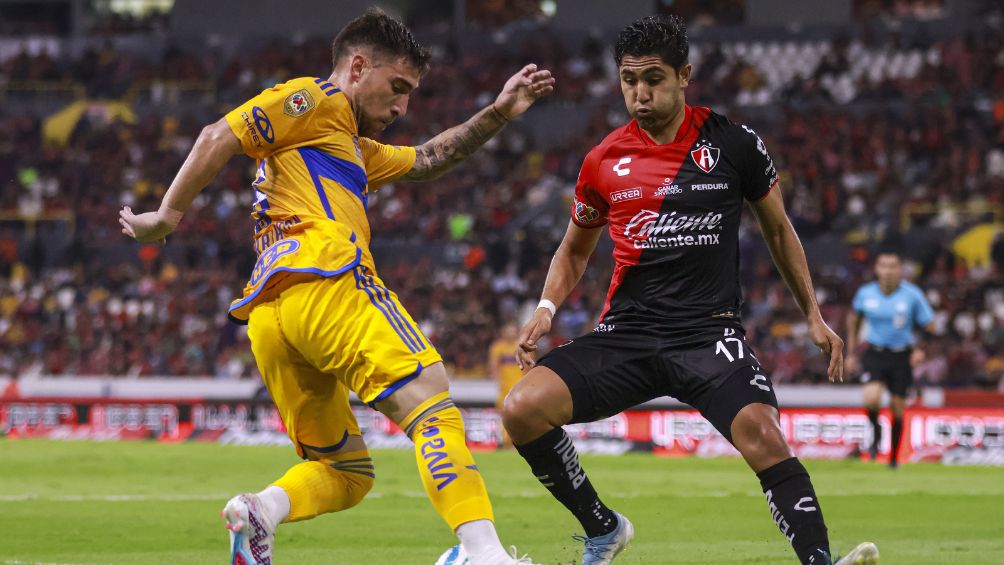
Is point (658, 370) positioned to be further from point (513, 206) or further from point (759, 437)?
point (513, 206)

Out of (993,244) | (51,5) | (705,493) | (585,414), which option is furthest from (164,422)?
(51,5)

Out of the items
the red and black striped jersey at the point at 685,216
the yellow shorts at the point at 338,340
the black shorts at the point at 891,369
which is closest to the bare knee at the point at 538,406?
the red and black striped jersey at the point at 685,216

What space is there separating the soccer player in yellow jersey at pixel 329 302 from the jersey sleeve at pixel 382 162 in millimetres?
133

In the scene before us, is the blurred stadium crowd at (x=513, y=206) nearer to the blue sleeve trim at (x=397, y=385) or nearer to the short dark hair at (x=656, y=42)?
the short dark hair at (x=656, y=42)

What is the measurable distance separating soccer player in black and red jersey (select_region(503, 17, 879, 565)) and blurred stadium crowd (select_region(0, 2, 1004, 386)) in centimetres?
1544

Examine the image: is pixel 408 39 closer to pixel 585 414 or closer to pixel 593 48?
pixel 585 414

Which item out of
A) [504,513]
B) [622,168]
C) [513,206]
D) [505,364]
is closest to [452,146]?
[622,168]

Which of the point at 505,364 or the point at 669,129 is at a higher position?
the point at 669,129

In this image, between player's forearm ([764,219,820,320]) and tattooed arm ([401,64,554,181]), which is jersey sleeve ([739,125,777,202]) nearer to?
player's forearm ([764,219,820,320])

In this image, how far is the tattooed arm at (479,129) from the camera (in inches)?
252

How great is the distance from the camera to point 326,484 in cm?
606

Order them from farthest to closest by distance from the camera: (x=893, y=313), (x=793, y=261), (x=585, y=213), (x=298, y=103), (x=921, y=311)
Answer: (x=893, y=313) < (x=921, y=311) < (x=585, y=213) < (x=793, y=261) < (x=298, y=103)

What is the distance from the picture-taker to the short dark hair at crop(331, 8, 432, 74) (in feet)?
19.4

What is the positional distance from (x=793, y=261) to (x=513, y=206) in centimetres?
2229
